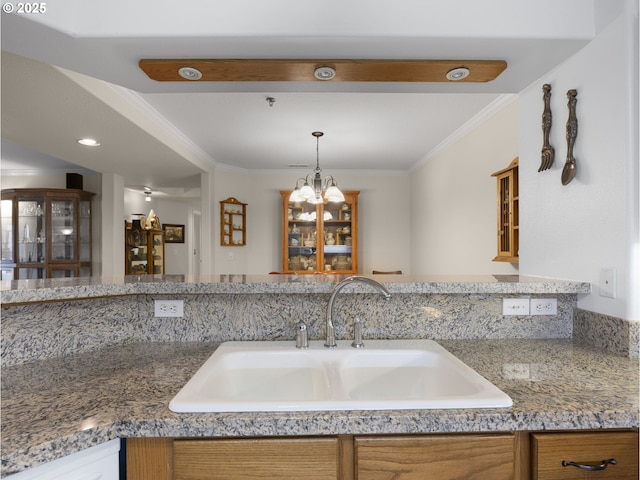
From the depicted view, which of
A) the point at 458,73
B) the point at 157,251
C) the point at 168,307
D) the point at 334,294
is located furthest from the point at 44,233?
the point at 458,73

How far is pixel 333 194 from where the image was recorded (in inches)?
157

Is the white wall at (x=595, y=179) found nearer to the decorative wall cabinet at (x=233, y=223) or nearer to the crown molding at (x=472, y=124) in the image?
the crown molding at (x=472, y=124)

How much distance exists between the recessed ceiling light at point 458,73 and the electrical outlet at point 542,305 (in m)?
0.93

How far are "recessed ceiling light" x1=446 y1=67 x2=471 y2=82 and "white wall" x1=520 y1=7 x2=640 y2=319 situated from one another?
0.39 meters

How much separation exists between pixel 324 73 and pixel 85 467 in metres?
1.43

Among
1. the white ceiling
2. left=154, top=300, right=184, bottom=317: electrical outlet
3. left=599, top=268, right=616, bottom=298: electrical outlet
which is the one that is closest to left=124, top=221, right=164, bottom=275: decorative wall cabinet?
the white ceiling

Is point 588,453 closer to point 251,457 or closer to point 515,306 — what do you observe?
point 515,306

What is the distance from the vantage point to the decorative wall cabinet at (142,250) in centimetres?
702

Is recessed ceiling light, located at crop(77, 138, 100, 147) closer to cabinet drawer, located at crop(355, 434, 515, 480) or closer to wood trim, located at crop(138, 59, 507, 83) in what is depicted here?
wood trim, located at crop(138, 59, 507, 83)

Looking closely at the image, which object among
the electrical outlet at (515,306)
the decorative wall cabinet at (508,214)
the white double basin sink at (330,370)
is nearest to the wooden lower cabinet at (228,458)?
the white double basin sink at (330,370)

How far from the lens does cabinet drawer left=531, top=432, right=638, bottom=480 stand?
0.86 m

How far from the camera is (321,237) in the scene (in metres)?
5.52

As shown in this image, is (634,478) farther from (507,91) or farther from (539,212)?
(507,91)

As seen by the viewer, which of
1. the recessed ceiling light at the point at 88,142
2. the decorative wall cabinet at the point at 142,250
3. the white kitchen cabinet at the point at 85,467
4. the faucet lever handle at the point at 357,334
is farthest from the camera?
the decorative wall cabinet at the point at 142,250
